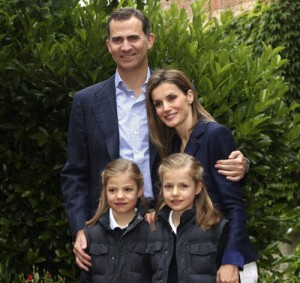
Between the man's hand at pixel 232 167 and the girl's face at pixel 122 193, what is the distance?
18.7 inches

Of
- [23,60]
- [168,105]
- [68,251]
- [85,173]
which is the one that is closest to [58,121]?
[23,60]

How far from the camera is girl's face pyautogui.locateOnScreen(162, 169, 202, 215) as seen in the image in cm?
366

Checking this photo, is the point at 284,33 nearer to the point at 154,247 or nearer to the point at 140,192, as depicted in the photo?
the point at 140,192

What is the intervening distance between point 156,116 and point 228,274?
36.5 inches

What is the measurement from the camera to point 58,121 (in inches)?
214

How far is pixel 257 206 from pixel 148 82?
5.97 ft

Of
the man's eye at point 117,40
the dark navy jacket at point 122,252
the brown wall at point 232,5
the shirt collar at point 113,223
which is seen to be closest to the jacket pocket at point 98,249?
the dark navy jacket at point 122,252

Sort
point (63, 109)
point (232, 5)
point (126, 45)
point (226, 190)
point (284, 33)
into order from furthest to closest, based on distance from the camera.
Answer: point (232, 5) → point (284, 33) → point (63, 109) → point (126, 45) → point (226, 190)

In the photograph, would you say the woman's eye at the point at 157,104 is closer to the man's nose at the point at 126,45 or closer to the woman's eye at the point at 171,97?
the woman's eye at the point at 171,97

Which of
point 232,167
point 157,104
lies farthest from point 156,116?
point 232,167

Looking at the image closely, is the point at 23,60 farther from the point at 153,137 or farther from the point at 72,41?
the point at 153,137

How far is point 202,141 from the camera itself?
148 inches

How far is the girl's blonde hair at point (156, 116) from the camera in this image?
3848 mm

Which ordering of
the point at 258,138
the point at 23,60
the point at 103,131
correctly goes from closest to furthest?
1. the point at 103,131
2. the point at 258,138
3. the point at 23,60
